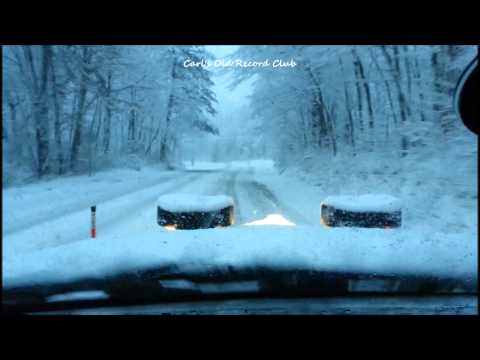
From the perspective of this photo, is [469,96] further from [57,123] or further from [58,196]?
[58,196]

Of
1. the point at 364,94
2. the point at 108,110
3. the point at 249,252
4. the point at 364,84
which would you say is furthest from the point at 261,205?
the point at 249,252

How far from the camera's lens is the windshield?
2.66 metres

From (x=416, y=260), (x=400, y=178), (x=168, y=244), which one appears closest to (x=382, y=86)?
(x=400, y=178)

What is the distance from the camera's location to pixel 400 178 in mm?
6379

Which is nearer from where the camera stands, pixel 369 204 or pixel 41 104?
pixel 369 204

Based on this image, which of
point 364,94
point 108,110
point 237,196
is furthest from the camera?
point 237,196

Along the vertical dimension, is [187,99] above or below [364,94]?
below

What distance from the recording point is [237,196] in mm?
12375

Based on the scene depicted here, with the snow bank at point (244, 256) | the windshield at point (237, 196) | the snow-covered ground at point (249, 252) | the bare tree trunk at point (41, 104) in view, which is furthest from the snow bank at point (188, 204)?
the bare tree trunk at point (41, 104)

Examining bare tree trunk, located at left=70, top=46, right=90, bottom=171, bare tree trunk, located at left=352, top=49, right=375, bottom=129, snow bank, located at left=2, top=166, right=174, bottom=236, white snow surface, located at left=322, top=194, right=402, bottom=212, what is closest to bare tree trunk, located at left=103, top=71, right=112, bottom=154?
bare tree trunk, located at left=70, top=46, right=90, bottom=171

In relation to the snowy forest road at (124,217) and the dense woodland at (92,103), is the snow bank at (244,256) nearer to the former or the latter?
the snowy forest road at (124,217)

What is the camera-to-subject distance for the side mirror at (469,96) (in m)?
2.86

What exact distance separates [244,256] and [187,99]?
5.61 metres

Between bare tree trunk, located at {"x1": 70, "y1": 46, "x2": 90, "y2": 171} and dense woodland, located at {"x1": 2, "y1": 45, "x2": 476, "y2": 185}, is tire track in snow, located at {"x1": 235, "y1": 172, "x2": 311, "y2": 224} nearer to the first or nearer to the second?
dense woodland, located at {"x1": 2, "y1": 45, "x2": 476, "y2": 185}
